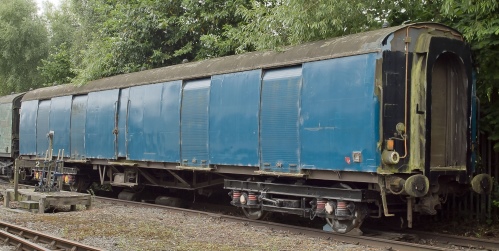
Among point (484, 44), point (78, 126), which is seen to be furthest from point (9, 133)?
point (484, 44)

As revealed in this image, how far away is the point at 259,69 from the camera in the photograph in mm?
10562

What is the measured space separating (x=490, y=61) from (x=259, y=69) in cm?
414

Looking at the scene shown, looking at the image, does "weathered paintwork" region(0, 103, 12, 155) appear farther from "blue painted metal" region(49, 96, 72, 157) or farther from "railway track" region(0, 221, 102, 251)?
"railway track" region(0, 221, 102, 251)

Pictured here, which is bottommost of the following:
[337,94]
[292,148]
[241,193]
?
[241,193]

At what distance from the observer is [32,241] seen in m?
9.17

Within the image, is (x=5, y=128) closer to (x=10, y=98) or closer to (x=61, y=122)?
(x=10, y=98)

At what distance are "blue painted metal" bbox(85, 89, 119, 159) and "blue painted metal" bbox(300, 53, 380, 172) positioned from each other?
23.1 ft

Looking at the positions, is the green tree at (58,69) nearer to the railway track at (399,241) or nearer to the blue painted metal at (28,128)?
the blue painted metal at (28,128)

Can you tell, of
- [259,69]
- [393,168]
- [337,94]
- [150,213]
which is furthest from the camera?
[150,213]

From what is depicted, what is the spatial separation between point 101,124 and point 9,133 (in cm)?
769

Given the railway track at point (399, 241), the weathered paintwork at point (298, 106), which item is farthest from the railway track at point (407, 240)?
the weathered paintwork at point (298, 106)

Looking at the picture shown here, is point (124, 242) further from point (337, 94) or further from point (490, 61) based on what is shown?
point (490, 61)

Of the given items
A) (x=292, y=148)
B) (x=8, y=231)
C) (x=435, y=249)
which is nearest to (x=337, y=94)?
(x=292, y=148)

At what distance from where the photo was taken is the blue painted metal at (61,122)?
17.2 metres
